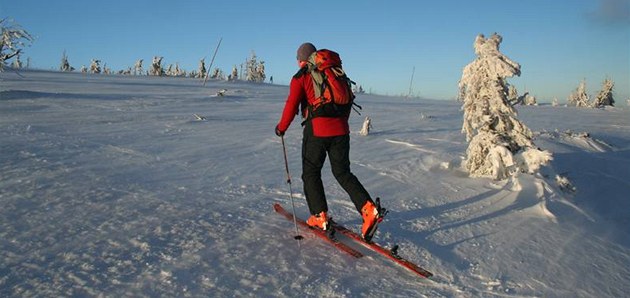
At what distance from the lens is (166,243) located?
4.19 meters

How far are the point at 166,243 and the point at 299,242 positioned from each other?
52.6 inches

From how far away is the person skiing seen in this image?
4695 millimetres

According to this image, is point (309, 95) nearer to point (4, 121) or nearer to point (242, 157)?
point (242, 157)

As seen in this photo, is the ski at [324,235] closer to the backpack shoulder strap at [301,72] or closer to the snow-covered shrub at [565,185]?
the backpack shoulder strap at [301,72]

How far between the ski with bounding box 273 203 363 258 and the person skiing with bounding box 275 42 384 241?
6 centimetres

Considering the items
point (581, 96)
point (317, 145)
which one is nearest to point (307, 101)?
point (317, 145)

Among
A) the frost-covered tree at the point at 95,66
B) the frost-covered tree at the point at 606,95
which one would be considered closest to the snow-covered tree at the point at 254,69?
the frost-covered tree at the point at 95,66

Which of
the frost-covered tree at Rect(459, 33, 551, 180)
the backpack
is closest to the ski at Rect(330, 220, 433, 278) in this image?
the backpack

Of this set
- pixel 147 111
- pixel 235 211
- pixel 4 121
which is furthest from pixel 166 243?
pixel 147 111

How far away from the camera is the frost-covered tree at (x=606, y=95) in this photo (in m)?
44.7

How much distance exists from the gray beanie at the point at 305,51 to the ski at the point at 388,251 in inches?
76.5

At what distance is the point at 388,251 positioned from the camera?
14.0ft

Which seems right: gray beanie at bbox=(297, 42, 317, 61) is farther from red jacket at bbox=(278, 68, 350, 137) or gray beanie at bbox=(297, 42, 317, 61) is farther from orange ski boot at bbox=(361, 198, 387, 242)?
orange ski boot at bbox=(361, 198, 387, 242)

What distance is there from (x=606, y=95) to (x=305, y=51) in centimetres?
5048
